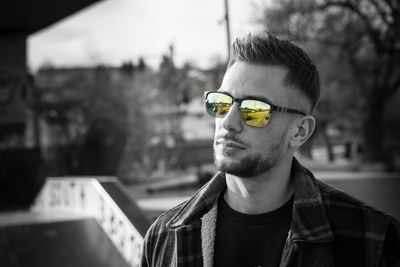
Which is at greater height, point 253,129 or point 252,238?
point 253,129

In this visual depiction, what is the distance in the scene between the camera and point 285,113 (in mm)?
2303

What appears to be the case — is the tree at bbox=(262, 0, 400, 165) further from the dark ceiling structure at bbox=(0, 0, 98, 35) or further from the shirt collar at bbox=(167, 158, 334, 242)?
the shirt collar at bbox=(167, 158, 334, 242)

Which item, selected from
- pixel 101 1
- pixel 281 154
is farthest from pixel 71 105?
pixel 281 154

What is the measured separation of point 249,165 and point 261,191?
0.44 feet

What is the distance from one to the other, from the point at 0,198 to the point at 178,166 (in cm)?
2259

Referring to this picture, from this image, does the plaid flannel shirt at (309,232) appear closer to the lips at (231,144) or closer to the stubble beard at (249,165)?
the stubble beard at (249,165)

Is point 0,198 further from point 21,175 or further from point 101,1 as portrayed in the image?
point 101,1

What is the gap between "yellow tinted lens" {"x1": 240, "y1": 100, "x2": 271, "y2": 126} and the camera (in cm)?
225

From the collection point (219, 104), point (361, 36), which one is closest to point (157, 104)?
point (361, 36)

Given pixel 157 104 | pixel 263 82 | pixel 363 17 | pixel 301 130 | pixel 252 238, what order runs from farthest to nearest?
pixel 157 104 → pixel 363 17 → pixel 301 130 → pixel 263 82 → pixel 252 238

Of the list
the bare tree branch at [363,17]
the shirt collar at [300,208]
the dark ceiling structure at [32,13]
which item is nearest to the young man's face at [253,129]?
the shirt collar at [300,208]

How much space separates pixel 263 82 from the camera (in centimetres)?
227

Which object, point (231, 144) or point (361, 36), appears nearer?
point (231, 144)

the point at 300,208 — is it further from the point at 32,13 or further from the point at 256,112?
the point at 32,13
